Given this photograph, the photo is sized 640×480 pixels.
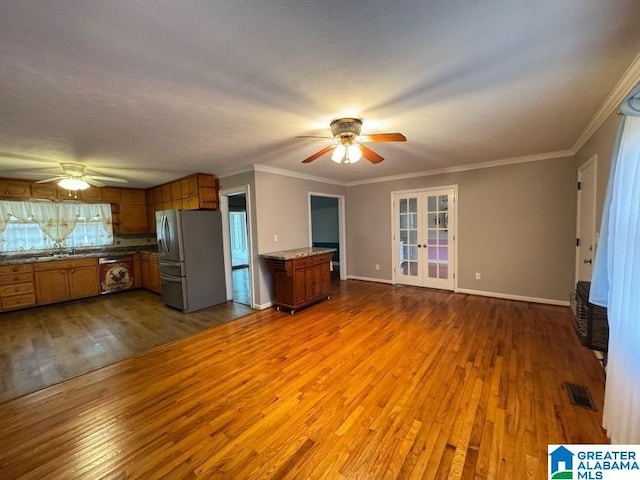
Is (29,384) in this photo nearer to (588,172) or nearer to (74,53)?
(74,53)

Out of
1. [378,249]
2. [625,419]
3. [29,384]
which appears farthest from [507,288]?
[29,384]

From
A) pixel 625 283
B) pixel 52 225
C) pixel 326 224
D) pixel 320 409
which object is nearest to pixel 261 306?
pixel 320 409

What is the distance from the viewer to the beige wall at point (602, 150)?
7.36 feet

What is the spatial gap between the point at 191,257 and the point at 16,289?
3.03m

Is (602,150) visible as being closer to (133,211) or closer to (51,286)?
(133,211)

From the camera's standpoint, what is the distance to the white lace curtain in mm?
4676

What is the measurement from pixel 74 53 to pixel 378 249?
17.2ft

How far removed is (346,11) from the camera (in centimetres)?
116

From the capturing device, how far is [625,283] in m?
1.49

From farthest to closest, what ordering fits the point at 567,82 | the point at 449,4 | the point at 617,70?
the point at 567,82 → the point at 617,70 → the point at 449,4

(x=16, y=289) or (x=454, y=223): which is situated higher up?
(x=454, y=223)

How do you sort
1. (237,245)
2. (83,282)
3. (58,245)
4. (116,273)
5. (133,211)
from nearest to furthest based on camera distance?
(83,282) < (58,245) < (116,273) < (133,211) < (237,245)

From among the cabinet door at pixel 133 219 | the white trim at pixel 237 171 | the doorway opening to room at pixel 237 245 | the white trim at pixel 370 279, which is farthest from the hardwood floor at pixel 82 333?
the white trim at pixel 370 279

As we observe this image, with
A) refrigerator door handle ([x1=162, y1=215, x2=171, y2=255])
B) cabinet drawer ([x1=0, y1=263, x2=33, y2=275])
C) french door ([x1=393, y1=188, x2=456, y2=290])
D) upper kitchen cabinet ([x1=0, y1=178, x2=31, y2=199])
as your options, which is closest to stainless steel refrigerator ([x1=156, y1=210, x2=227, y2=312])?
refrigerator door handle ([x1=162, y1=215, x2=171, y2=255])
